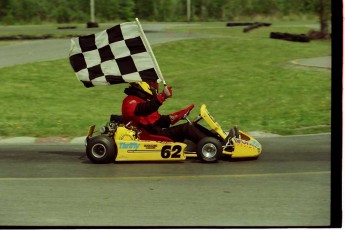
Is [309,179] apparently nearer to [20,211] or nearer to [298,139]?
[298,139]

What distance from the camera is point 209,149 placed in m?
6.90

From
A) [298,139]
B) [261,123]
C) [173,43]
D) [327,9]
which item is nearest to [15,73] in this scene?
[173,43]

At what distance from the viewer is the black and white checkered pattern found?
682 centimetres

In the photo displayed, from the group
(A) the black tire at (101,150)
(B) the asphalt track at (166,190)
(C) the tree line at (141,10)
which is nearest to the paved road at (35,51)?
(B) the asphalt track at (166,190)

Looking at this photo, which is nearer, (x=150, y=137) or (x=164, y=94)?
(x=164, y=94)

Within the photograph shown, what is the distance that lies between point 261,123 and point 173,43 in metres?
11.2

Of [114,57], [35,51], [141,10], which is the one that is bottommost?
[35,51]

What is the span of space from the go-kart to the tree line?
92.5ft

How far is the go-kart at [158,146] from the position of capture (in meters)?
6.91

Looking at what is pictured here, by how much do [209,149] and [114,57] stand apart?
164 cm

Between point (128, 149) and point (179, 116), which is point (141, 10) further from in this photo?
point (128, 149)

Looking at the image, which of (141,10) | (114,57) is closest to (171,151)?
(114,57)

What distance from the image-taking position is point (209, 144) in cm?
686

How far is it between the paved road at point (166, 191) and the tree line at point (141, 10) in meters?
28.5
